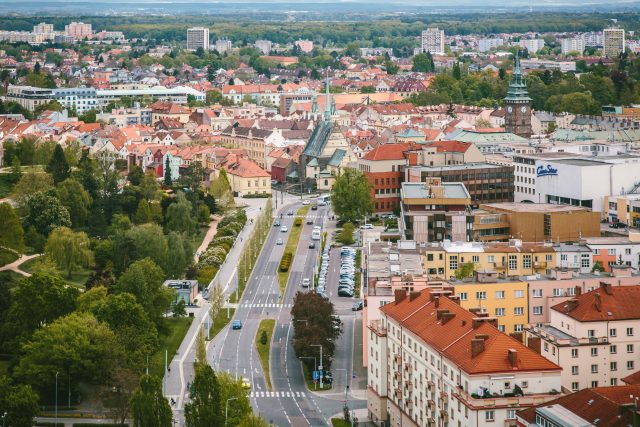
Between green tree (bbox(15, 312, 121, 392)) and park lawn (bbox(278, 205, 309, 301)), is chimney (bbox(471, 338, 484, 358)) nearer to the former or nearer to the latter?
green tree (bbox(15, 312, 121, 392))

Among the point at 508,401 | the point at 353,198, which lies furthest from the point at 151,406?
the point at 353,198

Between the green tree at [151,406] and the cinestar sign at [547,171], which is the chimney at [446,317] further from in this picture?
the cinestar sign at [547,171]

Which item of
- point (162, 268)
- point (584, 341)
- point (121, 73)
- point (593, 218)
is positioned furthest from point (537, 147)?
point (121, 73)

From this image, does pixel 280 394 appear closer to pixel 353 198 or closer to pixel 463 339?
pixel 463 339

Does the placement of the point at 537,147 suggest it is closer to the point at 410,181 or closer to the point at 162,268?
the point at 410,181

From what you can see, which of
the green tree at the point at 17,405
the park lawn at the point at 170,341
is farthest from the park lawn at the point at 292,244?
the green tree at the point at 17,405

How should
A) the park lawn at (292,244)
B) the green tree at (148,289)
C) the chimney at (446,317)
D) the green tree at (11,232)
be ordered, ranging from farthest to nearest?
the green tree at (11,232)
the park lawn at (292,244)
the green tree at (148,289)
the chimney at (446,317)

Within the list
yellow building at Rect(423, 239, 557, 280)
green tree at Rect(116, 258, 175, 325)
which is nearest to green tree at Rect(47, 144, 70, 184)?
green tree at Rect(116, 258, 175, 325)
